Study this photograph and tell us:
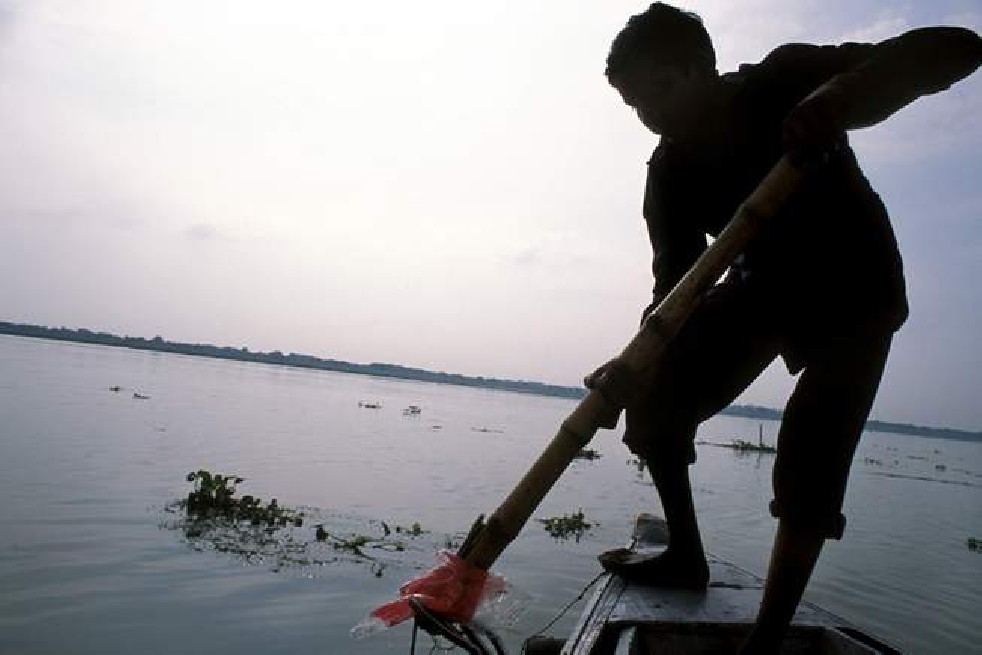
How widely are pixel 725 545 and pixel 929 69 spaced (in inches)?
430

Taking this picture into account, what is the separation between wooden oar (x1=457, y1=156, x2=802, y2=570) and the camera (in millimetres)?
2143

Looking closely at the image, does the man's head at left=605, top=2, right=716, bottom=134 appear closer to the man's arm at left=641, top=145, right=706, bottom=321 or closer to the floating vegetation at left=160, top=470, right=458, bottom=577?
the man's arm at left=641, top=145, right=706, bottom=321

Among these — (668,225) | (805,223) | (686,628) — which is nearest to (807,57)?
(805,223)

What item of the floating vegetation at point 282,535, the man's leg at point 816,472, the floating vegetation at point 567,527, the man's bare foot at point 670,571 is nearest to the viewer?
the man's leg at point 816,472

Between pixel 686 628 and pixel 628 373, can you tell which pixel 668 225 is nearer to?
pixel 628 373

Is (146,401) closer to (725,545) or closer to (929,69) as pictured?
(725,545)

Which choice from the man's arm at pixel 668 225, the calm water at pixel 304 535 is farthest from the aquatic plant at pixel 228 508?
the man's arm at pixel 668 225

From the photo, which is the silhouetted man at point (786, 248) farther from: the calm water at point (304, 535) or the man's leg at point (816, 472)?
the calm water at point (304, 535)

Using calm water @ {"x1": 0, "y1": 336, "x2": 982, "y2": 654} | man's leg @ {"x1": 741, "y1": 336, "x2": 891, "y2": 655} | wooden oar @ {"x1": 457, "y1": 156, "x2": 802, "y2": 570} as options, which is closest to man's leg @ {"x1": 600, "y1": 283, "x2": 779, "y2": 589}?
man's leg @ {"x1": 741, "y1": 336, "x2": 891, "y2": 655}

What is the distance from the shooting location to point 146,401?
26328 millimetres

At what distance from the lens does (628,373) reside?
2.20m

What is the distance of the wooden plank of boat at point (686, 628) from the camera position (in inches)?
106

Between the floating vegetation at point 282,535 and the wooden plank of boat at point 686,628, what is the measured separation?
5.58 m

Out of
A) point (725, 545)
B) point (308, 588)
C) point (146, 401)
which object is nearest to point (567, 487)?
point (725, 545)
